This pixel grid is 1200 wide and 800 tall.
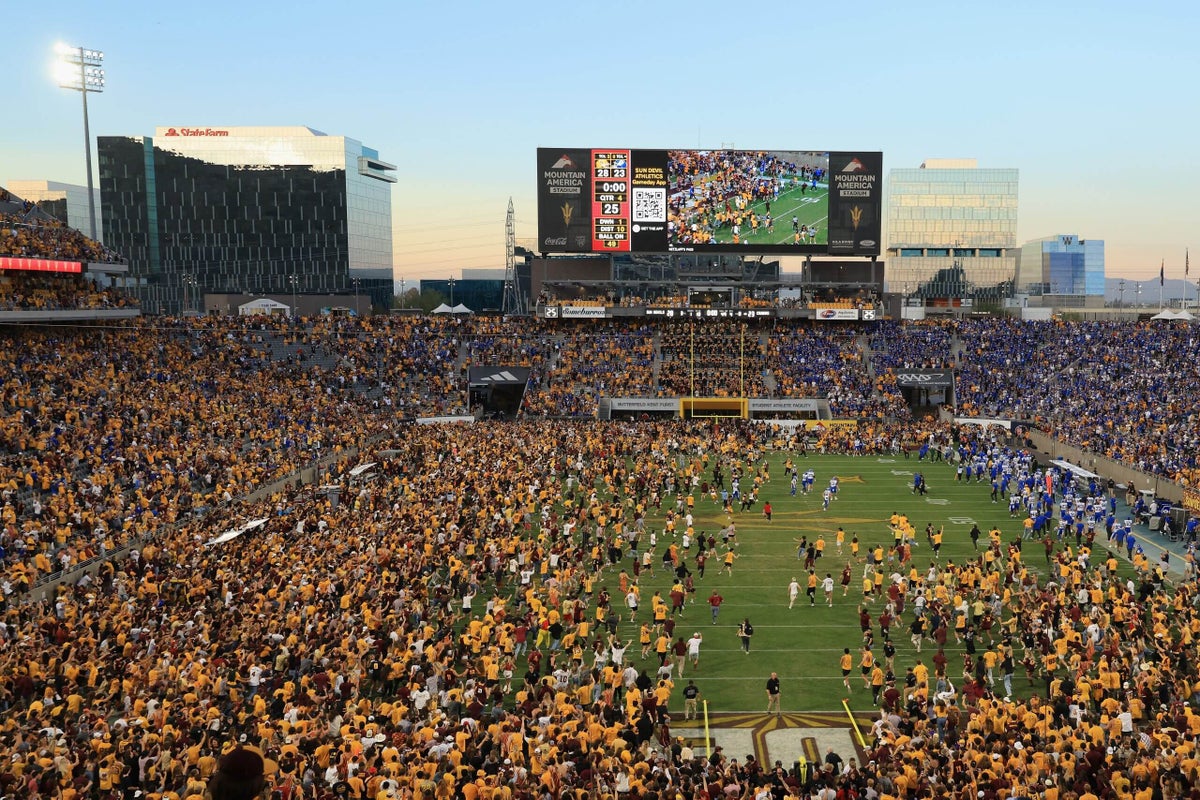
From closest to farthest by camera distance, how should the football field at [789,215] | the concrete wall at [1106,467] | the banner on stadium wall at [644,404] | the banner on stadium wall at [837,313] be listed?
the concrete wall at [1106,467]
the banner on stadium wall at [644,404]
the football field at [789,215]
the banner on stadium wall at [837,313]

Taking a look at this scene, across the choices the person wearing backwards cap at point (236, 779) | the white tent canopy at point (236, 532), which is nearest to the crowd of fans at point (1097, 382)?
the white tent canopy at point (236, 532)

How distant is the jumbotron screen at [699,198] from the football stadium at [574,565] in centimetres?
109

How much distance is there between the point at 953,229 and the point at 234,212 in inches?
2952

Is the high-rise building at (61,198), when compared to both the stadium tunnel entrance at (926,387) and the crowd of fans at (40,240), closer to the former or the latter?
the crowd of fans at (40,240)

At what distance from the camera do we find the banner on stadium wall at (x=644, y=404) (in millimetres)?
45500

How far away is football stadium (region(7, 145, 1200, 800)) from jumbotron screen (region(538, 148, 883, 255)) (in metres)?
1.09

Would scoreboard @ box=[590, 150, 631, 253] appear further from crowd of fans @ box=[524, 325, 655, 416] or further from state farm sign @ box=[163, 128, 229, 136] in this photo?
state farm sign @ box=[163, 128, 229, 136]

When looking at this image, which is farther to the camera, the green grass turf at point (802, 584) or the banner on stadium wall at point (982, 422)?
the banner on stadium wall at point (982, 422)

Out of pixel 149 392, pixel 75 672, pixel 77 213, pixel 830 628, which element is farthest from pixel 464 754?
pixel 77 213

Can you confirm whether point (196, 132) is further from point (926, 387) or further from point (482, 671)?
point (482, 671)

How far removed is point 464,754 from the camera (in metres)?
10.8

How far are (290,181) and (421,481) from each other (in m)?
64.1

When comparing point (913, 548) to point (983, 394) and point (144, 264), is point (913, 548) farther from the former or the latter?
point (144, 264)

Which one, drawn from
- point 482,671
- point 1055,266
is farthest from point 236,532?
point 1055,266
